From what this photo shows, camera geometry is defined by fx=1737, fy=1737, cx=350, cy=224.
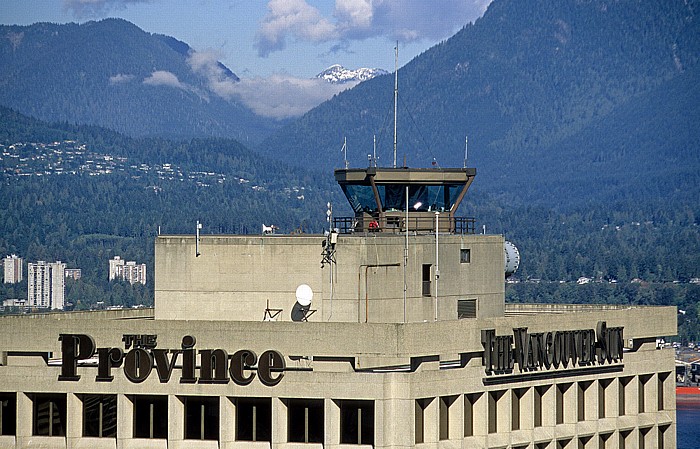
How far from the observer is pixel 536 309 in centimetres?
8088

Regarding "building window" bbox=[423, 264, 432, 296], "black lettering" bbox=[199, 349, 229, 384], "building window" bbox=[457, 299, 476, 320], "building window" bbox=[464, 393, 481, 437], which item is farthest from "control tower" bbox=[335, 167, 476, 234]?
"black lettering" bbox=[199, 349, 229, 384]

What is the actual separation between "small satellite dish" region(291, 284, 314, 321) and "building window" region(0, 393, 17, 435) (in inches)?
416

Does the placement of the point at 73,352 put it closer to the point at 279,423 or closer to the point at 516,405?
the point at 279,423

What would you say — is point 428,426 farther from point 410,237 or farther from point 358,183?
point 358,183

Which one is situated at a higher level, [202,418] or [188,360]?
[188,360]

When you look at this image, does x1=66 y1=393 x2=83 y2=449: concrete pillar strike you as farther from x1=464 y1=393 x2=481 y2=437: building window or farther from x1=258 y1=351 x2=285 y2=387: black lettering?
x1=464 y1=393 x2=481 y2=437: building window

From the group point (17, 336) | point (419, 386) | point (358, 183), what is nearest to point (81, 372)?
point (17, 336)

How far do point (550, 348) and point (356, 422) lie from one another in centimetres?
938

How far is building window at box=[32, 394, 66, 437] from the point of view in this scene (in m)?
60.4

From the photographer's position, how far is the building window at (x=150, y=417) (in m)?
58.8

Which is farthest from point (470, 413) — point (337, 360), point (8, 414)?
point (8, 414)

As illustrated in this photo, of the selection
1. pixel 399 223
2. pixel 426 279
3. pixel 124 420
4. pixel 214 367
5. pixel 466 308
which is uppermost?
pixel 399 223

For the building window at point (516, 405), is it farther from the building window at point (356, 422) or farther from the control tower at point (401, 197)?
→ the control tower at point (401, 197)

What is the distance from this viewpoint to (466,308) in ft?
226
